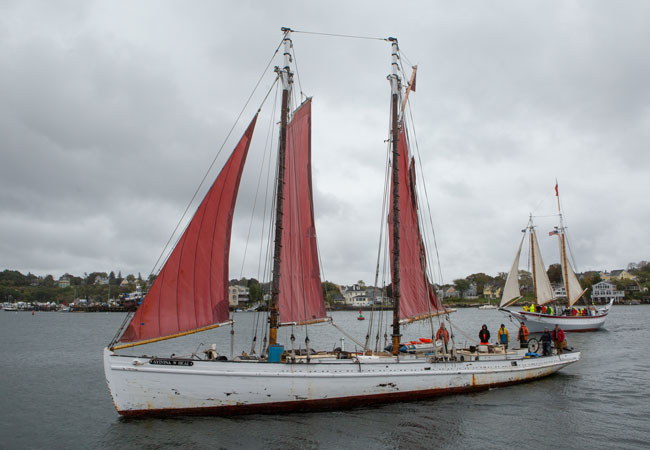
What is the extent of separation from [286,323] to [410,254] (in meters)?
7.95

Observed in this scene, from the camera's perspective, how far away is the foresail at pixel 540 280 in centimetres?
5428

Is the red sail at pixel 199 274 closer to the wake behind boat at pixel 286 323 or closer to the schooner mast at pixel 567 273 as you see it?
the wake behind boat at pixel 286 323

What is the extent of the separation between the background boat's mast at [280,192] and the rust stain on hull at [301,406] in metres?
2.46

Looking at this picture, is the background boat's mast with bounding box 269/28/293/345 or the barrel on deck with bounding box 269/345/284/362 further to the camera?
the background boat's mast with bounding box 269/28/293/345

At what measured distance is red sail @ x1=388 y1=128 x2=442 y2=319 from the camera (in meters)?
22.9

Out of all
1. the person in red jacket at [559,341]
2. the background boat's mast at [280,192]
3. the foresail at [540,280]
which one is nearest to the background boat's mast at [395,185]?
the background boat's mast at [280,192]

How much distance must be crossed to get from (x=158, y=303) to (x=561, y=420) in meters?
16.1

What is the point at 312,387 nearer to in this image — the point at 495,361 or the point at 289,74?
the point at 495,361

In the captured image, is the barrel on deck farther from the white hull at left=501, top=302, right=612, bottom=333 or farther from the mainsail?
the mainsail

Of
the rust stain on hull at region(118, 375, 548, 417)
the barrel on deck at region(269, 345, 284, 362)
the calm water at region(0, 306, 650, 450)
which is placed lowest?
the calm water at region(0, 306, 650, 450)

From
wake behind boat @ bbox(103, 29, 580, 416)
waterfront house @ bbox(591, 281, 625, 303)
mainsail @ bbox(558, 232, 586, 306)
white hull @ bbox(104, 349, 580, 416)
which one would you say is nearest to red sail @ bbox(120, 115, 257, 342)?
wake behind boat @ bbox(103, 29, 580, 416)

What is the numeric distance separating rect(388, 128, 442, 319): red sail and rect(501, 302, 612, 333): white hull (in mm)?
34527

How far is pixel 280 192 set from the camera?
19375mm

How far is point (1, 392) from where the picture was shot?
24391mm
